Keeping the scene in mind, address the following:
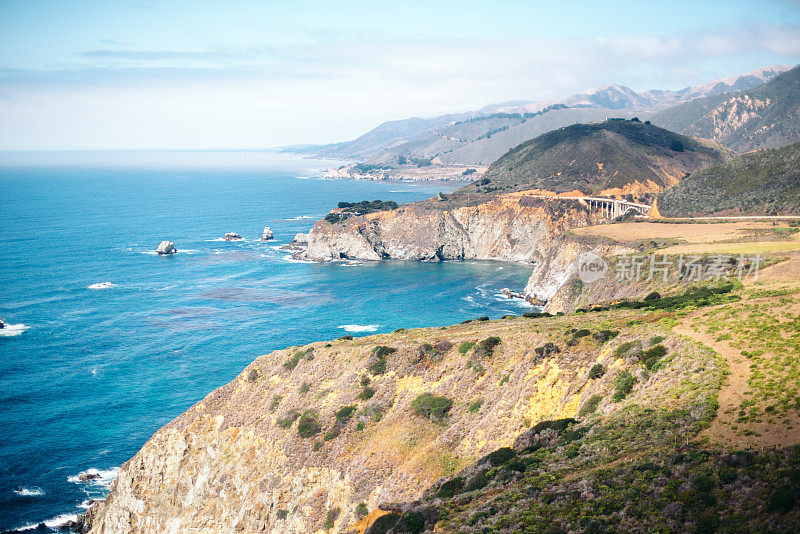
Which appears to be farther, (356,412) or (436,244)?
(436,244)

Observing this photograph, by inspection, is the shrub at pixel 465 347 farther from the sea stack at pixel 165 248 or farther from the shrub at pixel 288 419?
the sea stack at pixel 165 248

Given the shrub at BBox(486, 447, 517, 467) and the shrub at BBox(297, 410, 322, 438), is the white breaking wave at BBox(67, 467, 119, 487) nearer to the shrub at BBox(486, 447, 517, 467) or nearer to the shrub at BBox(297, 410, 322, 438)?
the shrub at BBox(297, 410, 322, 438)

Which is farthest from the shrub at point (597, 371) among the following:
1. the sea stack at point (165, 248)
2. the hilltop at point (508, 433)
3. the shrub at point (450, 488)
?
the sea stack at point (165, 248)

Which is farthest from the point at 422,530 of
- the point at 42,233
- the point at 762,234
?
the point at 42,233

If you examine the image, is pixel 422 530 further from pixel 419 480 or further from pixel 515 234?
pixel 515 234

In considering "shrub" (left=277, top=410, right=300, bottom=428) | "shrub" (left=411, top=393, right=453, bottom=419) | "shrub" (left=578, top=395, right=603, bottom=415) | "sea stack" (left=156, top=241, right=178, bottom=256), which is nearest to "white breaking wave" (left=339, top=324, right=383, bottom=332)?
"shrub" (left=277, top=410, right=300, bottom=428)
